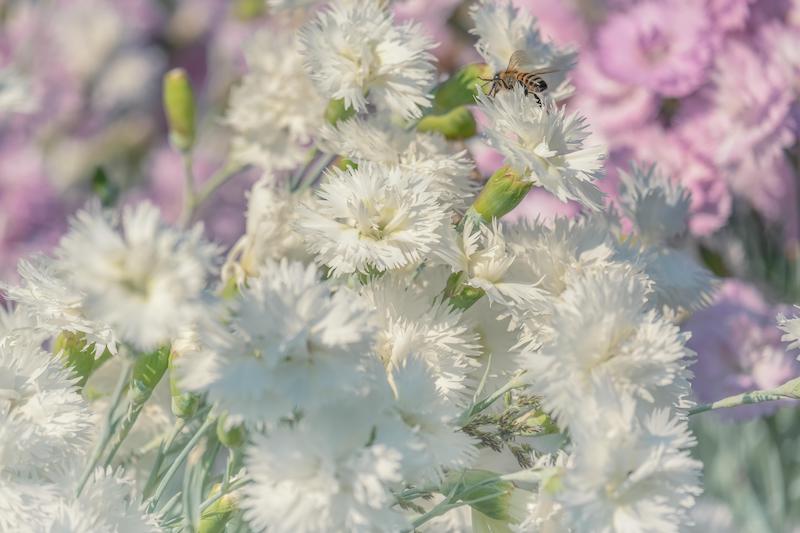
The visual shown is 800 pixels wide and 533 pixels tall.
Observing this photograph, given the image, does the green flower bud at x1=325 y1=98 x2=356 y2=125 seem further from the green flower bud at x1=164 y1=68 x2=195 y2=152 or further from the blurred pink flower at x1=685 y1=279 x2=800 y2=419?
the blurred pink flower at x1=685 y1=279 x2=800 y2=419

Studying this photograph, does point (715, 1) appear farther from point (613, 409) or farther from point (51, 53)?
point (51, 53)

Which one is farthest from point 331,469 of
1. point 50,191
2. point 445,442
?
point 50,191

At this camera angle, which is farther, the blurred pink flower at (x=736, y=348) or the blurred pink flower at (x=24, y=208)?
the blurred pink flower at (x=24, y=208)

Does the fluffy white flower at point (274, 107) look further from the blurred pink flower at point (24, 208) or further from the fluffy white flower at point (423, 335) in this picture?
the blurred pink flower at point (24, 208)

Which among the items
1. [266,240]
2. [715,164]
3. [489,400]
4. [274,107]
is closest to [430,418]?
[489,400]

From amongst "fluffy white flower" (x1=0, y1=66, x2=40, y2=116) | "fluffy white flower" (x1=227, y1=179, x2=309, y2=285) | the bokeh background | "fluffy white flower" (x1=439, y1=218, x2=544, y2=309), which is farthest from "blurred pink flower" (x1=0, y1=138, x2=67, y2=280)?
"fluffy white flower" (x1=439, y1=218, x2=544, y2=309)

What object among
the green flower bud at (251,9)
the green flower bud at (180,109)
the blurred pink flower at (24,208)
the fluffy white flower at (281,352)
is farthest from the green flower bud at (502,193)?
the green flower bud at (251,9)
